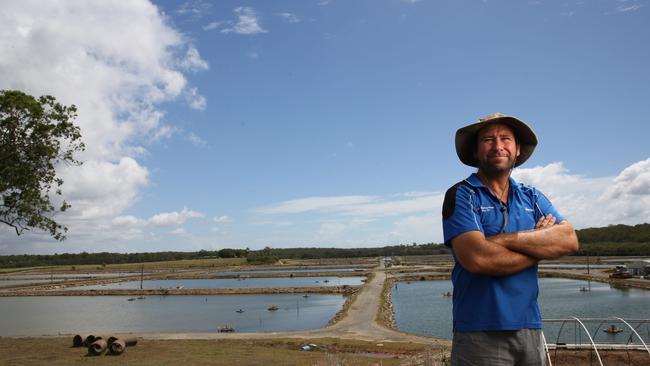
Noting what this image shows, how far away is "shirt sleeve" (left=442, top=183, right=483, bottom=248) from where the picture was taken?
8.41 feet

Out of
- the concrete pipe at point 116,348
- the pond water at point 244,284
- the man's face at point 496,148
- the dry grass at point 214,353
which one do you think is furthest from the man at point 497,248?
the pond water at point 244,284

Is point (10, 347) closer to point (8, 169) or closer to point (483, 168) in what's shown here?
point (8, 169)

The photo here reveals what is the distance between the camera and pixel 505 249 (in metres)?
2.47

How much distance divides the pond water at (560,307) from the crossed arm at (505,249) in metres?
30.3

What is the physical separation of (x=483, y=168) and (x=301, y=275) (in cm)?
10488

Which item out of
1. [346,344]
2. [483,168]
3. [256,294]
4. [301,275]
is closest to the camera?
[483,168]

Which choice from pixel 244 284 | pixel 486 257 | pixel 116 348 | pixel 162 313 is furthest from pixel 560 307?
pixel 244 284

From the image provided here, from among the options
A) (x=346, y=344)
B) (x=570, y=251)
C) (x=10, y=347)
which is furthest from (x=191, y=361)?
(x=570, y=251)

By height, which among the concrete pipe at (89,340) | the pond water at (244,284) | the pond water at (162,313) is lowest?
the pond water at (162,313)

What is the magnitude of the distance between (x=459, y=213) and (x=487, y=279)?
0.35 m

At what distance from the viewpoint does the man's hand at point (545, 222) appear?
2.76 meters

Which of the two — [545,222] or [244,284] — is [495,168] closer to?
[545,222]

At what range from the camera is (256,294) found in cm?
7194

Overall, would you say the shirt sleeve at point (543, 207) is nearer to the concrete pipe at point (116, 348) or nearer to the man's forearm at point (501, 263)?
the man's forearm at point (501, 263)
